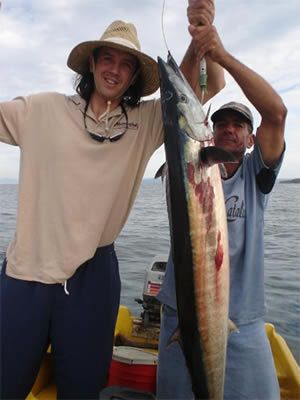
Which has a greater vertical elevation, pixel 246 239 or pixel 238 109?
pixel 238 109

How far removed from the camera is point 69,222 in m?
2.44

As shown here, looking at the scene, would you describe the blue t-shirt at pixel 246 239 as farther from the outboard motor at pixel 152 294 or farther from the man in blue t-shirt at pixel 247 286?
the outboard motor at pixel 152 294

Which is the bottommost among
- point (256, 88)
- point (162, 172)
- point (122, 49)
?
point (162, 172)

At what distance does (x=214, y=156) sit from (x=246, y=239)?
2.82ft

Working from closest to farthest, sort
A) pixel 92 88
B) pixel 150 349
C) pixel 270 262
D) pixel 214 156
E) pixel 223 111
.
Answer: pixel 214 156 → pixel 92 88 → pixel 223 111 → pixel 150 349 → pixel 270 262

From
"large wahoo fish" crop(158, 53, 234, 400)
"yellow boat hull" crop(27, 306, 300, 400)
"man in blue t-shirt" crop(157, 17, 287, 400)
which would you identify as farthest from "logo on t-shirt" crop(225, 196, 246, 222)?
"yellow boat hull" crop(27, 306, 300, 400)

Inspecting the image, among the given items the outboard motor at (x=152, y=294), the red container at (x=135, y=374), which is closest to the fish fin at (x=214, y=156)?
the red container at (x=135, y=374)

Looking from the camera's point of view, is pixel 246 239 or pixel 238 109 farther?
pixel 238 109

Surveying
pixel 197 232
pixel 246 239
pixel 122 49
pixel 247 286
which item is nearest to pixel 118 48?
pixel 122 49

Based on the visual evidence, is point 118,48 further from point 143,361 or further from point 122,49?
point 143,361

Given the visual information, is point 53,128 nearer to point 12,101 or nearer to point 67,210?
point 12,101

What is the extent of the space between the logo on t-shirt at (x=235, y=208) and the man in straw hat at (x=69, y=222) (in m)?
0.72

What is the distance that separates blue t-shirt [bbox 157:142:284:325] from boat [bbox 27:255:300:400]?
1105 mm

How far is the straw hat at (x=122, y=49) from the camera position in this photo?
2.45 m
